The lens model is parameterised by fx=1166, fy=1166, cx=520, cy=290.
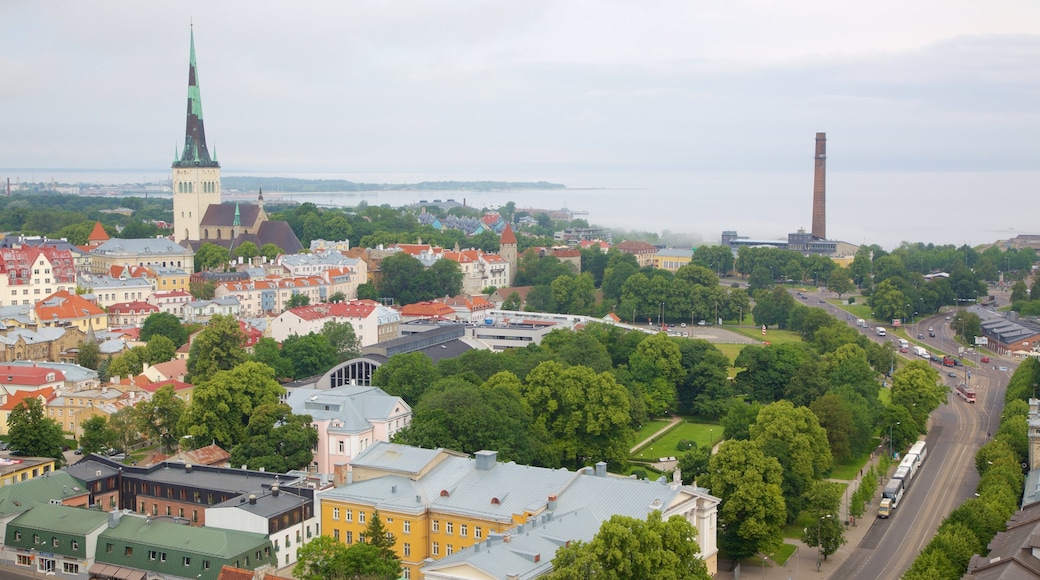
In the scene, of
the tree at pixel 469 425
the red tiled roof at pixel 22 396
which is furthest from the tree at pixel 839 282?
the red tiled roof at pixel 22 396

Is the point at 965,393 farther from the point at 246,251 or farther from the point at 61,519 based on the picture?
the point at 246,251

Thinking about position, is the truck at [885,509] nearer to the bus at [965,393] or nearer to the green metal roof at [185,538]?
the green metal roof at [185,538]

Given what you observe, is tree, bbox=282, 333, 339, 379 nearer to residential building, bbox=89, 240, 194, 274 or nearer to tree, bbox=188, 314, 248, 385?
tree, bbox=188, 314, 248, 385

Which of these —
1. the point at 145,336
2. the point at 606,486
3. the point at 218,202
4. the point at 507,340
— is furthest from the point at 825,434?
the point at 218,202

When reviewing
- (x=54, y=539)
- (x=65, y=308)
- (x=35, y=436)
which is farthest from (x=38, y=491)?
(x=65, y=308)

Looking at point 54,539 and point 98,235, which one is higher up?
point 98,235

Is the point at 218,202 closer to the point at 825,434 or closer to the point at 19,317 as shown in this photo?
the point at 19,317
